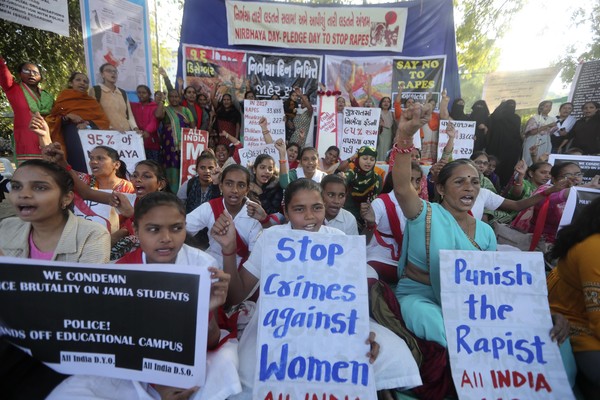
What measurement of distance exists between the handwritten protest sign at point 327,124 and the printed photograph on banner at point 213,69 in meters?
2.46

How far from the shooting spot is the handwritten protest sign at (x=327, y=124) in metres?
7.09

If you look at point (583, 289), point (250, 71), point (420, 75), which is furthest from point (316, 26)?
point (583, 289)

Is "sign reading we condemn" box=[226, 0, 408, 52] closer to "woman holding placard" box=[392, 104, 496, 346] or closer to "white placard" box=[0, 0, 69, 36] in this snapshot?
"white placard" box=[0, 0, 69, 36]

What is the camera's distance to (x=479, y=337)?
6.57 feet

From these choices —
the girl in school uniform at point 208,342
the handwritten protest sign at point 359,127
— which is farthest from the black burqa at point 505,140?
the girl in school uniform at point 208,342

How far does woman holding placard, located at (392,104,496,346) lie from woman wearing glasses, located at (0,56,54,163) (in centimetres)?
504

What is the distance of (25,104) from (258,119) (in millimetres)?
3672

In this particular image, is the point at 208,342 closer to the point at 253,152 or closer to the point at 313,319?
the point at 313,319

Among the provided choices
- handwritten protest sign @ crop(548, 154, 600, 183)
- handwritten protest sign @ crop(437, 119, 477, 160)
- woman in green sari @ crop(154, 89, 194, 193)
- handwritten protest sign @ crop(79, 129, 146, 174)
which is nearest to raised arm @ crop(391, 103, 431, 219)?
handwritten protest sign @ crop(548, 154, 600, 183)

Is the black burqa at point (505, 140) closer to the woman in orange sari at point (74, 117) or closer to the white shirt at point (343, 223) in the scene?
the white shirt at point (343, 223)

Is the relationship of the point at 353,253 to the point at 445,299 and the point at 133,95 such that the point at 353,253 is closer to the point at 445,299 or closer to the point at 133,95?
the point at 445,299

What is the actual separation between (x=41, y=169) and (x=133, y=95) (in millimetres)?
6860

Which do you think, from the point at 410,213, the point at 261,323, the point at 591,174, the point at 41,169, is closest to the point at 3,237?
the point at 41,169

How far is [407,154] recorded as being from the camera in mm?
2236
